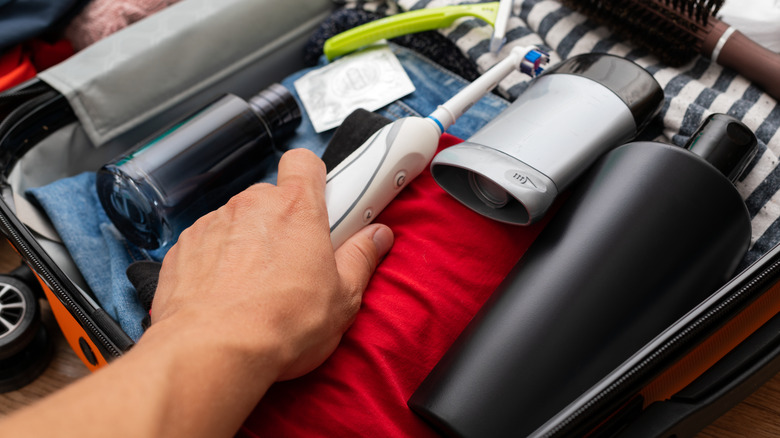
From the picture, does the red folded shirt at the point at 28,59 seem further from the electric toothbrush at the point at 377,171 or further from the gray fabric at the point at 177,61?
the electric toothbrush at the point at 377,171

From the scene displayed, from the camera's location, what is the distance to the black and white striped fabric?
44cm

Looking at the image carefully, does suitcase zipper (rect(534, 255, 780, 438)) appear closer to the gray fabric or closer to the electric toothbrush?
the electric toothbrush

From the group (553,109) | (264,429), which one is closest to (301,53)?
(553,109)

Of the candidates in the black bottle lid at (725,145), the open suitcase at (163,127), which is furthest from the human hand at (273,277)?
the black bottle lid at (725,145)

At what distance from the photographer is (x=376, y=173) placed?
0.43 m

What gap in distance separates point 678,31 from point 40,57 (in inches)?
28.8

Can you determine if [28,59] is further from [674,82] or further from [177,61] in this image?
[674,82]

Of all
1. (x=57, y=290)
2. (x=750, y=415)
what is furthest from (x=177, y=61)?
(x=750, y=415)

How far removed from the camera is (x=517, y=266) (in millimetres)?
372

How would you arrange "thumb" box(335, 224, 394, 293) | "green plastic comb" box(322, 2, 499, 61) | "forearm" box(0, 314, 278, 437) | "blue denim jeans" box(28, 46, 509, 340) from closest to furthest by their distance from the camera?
"forearm" box(0, 314, 278, 437) → "thumb" box(335, 224, 394, 293) → "blue denim jeans" box(28, 46, 509, 340) → "green plastic comb" box(322, 2, 499, 61)

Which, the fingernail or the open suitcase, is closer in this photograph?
the open suitcase

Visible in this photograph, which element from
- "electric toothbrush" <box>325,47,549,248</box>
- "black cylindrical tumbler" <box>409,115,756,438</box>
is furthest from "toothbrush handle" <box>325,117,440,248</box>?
"black cylindrical tumbler" <box>409,115,756,438</box>

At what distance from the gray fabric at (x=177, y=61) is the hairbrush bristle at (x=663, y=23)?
0.36 meters

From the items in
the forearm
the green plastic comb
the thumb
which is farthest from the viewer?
the green plastic comb
